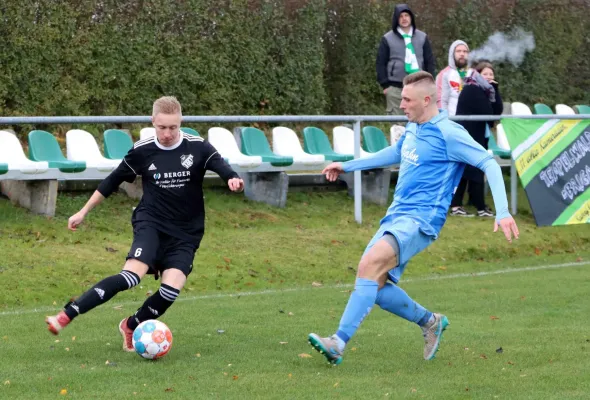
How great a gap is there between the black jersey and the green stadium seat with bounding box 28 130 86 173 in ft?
16.9

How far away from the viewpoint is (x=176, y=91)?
17.5 m

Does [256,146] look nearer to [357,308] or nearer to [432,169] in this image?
[432,169]

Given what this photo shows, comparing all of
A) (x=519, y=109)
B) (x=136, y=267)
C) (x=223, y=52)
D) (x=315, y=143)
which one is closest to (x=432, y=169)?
(x=136, y=267)

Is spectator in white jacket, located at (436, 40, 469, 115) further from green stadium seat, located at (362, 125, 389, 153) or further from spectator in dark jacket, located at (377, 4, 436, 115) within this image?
green stadium seat, located at (362, 125, 389, 153)

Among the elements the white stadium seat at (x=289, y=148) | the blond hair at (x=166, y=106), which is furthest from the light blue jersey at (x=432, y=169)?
the white stadium seat at (x=289, y=148)

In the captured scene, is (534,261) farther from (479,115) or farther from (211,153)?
(211,153)

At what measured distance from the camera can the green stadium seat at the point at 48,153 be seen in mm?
13055

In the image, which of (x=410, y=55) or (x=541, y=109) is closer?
(x=410, y=55)

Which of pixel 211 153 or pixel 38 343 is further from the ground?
pixel 211 153

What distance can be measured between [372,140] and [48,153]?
5161 millimetres

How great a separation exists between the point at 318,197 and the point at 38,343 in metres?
8.30

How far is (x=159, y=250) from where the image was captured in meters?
7.99

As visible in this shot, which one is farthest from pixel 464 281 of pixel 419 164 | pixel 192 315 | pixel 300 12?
pixel 300 12

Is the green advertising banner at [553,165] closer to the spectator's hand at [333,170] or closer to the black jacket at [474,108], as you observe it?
the black jacket at [474,108]
